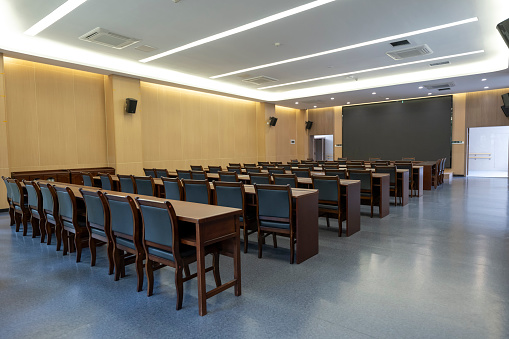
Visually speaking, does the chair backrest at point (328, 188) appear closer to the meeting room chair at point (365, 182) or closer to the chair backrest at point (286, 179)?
the chair backrest at point (286, 179)

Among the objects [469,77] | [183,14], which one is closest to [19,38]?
[183,14]

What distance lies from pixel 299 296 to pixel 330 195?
219 cm

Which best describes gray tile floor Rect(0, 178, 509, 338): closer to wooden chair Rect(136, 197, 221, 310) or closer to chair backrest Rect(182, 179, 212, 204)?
wooden chair Rect(136, 197, 221, 310)

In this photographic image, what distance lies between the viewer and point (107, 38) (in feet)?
21.9

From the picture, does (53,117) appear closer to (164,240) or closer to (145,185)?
(145,185)

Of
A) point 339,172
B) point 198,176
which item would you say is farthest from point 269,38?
point 198,176

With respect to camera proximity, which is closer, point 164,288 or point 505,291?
point 505,291

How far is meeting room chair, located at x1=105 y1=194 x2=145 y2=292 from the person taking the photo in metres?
2.77


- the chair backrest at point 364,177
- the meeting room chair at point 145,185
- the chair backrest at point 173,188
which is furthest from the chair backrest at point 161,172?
the chair backrest at point 364,177

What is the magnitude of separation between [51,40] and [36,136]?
7.92 ft

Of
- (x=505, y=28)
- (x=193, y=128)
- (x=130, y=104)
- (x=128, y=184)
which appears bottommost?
(x=128, y=184)

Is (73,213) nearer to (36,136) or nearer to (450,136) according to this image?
(36,136)

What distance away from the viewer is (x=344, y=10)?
5.52 m

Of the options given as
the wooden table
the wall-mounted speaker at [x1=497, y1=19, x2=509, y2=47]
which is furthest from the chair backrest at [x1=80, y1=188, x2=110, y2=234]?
the wall-mounted speaker at [x1=497, y1=19, x2=509, y2=47]
